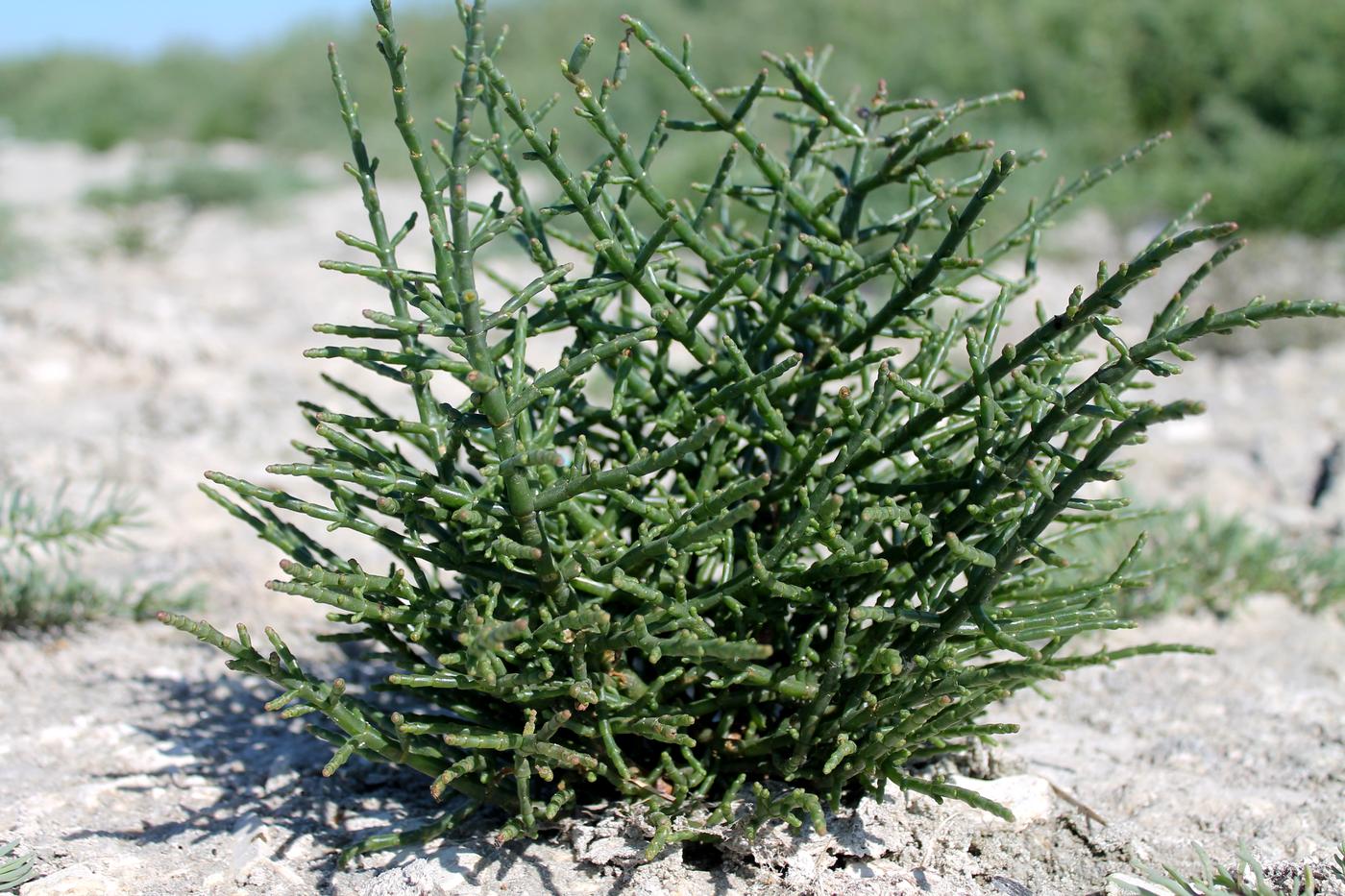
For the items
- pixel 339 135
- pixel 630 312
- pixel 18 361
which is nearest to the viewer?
pixel 630 312

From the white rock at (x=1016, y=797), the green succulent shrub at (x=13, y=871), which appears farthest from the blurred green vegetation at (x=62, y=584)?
the white rock at (x=1016, y=797)

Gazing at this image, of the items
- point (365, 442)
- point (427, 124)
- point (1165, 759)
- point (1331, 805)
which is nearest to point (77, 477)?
point (365, 442)

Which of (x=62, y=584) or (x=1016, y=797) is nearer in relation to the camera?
(x=1016, y=797)

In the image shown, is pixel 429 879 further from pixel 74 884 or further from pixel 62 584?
pixel 62 584

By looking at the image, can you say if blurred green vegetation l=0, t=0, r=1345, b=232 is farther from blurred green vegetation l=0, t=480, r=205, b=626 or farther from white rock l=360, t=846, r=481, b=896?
white rock l=360, t=846, r=481, b=896

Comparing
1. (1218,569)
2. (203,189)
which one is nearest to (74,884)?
(1218,569)

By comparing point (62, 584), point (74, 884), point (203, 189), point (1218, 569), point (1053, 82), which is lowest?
point (74, 884)

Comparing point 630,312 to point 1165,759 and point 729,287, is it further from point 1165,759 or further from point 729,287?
point 1165,759
